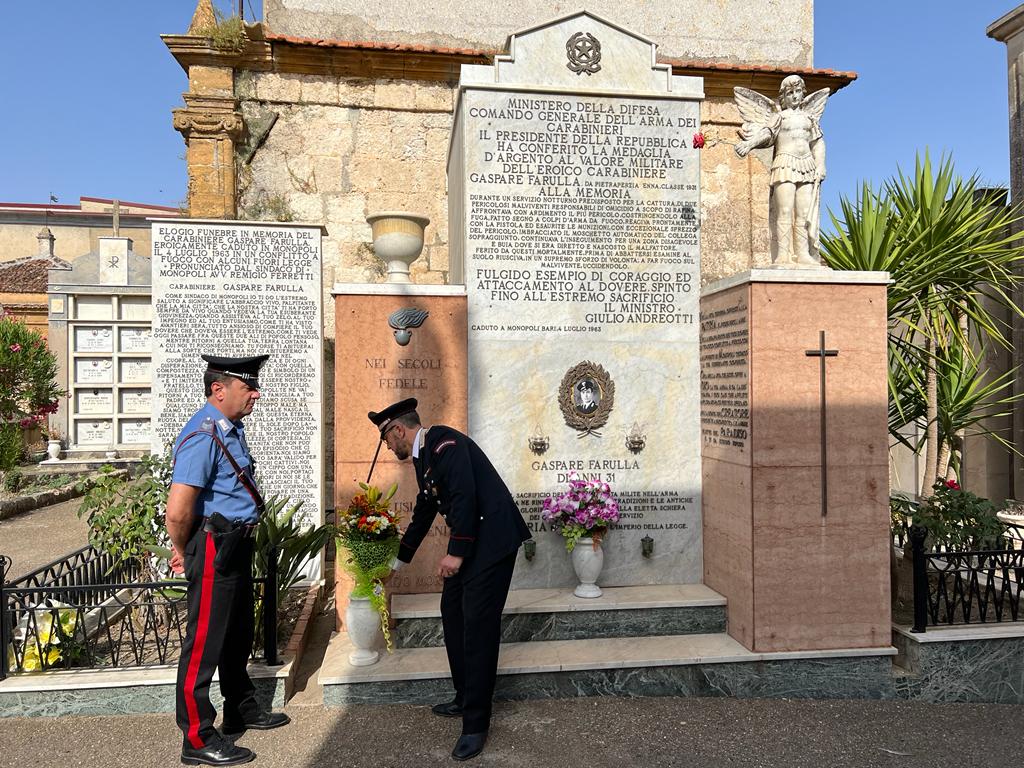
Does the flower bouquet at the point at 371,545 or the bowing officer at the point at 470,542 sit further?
the flower bouquet at the point at 371,545

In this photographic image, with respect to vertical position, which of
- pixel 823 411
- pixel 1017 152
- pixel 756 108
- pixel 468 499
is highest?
pixel 1017 152

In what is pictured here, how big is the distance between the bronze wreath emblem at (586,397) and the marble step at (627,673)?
5.79 feet

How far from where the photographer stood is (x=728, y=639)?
4887 millimetres

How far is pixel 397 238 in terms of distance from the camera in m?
6.05

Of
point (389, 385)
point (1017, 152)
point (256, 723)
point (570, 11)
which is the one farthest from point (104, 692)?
point (1017, 152)

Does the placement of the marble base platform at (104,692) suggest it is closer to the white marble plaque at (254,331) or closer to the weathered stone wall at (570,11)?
the white marble plaque at (254,331)

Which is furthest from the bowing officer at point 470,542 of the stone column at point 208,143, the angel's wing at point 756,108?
the stone column at point 208,143

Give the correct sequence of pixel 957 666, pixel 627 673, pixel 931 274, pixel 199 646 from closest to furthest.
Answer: pixel 199 646, pixel 627 673, pixel 957 666, pixel 931 274

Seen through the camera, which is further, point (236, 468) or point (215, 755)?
point (236, 468)

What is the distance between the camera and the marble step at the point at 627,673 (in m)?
4.30

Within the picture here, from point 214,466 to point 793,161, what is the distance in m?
4.58

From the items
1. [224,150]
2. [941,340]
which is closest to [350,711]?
[941,340]

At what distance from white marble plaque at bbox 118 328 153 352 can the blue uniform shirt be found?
1284 cm

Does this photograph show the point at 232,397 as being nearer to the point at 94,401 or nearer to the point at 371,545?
the point at 371,545
